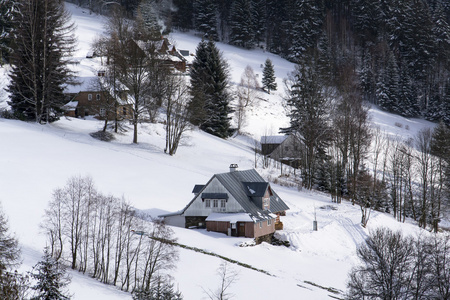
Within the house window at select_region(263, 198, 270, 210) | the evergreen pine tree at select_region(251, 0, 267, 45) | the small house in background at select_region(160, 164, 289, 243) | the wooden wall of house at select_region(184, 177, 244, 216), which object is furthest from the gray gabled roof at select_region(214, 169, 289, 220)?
the evergreen pine tree at select_region(251, 0, 267, 45)

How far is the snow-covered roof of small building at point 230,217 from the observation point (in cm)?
3241

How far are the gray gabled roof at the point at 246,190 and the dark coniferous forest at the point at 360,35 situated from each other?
46478 mm

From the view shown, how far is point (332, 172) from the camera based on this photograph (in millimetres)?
46000

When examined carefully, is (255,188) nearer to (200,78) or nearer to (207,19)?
(200,78)

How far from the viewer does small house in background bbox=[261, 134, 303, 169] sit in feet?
186

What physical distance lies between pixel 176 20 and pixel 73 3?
101 ft

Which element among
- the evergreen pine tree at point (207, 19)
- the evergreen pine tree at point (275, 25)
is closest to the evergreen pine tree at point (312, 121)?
the evergreen pine tree at point (207, 19)

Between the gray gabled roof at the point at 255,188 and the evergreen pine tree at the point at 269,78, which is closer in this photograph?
the gray gabled roof at the point at 255,188

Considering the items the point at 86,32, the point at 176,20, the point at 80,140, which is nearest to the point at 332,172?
the point at 80,140

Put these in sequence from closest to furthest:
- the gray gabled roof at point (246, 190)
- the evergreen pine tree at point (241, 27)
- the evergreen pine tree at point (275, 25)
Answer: the gray gabled roof at point (246, 190) < the evergreen pine tree at point (241, 27) < the evergreen pine tree at point (275, 25)

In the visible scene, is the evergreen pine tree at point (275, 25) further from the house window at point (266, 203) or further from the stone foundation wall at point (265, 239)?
the stone foundation wall at point (265, 239)

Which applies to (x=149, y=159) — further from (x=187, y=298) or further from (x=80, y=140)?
(x=187, y=298)

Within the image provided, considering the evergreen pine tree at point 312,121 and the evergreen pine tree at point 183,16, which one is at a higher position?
→ the evergreen pine tree at point 183,16

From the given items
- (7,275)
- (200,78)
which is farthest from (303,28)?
(7,275)
